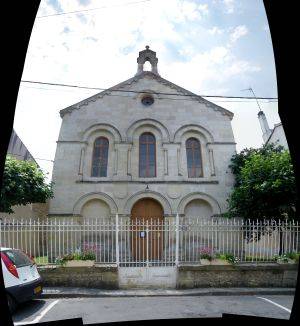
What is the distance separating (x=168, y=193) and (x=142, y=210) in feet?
4.82

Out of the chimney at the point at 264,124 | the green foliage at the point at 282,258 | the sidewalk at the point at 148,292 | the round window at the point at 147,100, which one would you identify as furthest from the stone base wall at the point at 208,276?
the chimney at the point at 264,124

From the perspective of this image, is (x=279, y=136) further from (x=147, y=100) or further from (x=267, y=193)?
(x=267, y=193)

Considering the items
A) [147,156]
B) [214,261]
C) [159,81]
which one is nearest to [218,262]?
[214,261]

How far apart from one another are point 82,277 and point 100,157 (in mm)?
8363

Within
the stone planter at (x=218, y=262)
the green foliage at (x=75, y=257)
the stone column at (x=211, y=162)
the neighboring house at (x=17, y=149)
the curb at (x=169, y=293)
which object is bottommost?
the curb at (x=169, y=293)

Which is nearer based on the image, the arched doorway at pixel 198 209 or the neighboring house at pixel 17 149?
the arched doorway at pixel 198 209

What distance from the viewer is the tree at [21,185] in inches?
564

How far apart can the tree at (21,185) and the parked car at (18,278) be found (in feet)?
17.9

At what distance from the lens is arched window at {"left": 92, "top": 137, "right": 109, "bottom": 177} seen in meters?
18.7

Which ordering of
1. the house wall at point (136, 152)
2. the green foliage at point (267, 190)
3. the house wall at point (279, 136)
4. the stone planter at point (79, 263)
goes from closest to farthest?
the stone planter at point (79, 263), the green foliage at point (267, 190), the house wall at point (136, 152), the house wall at point (279, 136)

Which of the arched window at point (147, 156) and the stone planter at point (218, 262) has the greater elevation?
the arched window at point (147, 156)

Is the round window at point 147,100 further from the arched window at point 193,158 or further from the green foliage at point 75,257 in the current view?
the green foliage at point 75,257

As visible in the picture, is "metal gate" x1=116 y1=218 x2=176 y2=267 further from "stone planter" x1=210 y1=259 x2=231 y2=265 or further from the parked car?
the parked car

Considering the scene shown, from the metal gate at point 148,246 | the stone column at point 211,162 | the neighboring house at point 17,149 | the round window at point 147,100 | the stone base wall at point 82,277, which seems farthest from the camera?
the neighboring house at point 17,149
